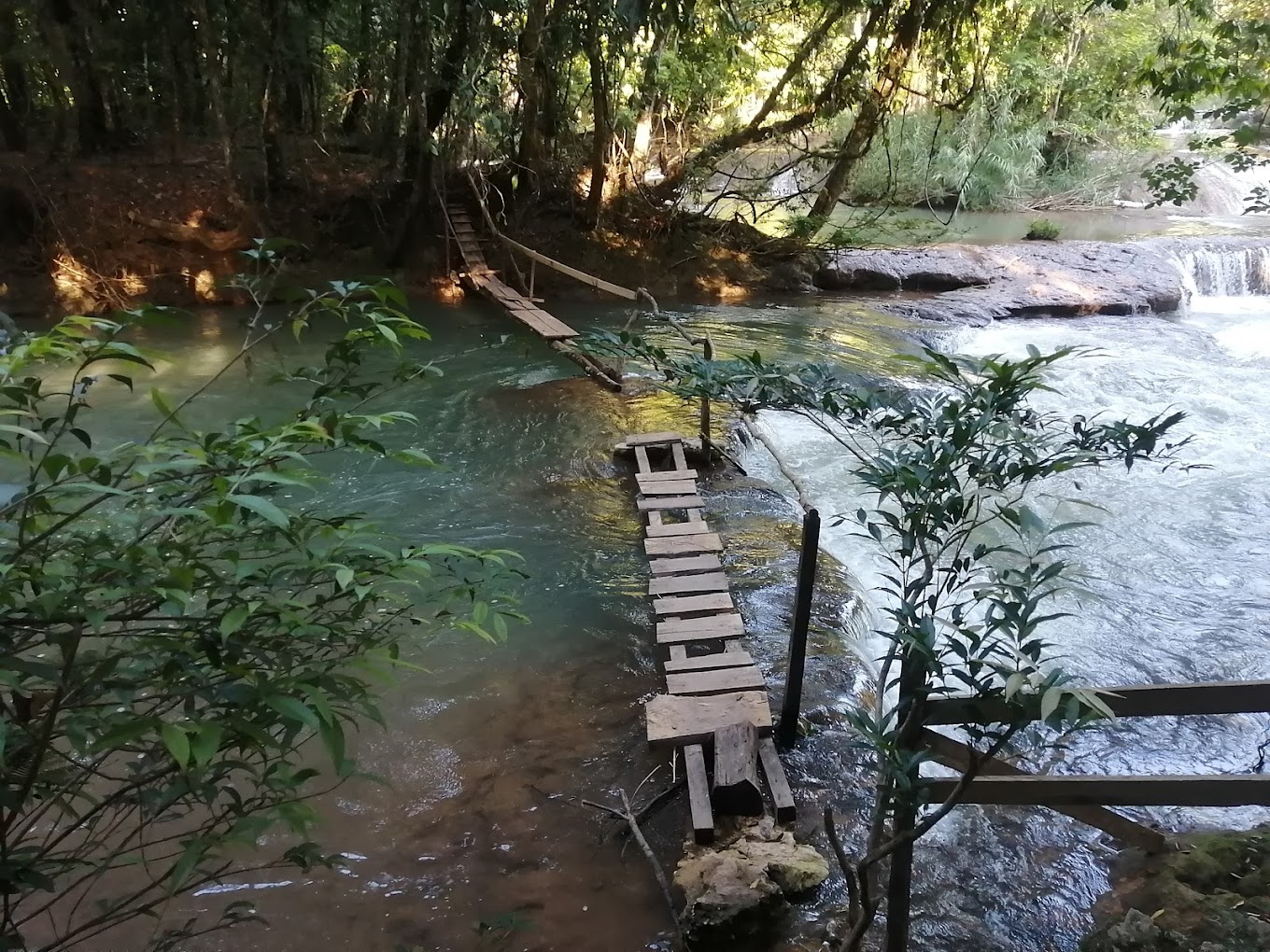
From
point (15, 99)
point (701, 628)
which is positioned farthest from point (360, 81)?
point (701, 628)

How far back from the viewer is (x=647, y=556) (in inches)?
184

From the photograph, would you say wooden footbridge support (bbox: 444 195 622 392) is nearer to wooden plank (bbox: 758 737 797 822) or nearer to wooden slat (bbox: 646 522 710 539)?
wooden slat (bbox: 646 522 710 539)

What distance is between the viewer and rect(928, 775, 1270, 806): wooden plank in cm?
200

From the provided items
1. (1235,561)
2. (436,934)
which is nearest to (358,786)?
(436,934)

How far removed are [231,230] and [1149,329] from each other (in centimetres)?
1144

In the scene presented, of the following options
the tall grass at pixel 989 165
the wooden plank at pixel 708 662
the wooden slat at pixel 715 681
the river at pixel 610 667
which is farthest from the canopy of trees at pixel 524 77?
the wooden slat at pixel 715 681

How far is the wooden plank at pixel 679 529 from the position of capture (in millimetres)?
4742

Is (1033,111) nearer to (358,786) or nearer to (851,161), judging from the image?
(851,161)

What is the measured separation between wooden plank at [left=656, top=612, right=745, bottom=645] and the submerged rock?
1.06 metres

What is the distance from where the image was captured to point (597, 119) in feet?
33.3

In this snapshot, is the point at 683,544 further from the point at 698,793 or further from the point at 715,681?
the point at 698,793

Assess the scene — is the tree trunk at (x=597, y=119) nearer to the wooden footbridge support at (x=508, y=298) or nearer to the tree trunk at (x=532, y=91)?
the tree trunk at (x=532, y=91)

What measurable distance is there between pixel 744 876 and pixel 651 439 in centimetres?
373

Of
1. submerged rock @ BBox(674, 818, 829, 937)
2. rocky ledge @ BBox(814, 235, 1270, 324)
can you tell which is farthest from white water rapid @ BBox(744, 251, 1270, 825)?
submerged rock @ BBox(674, 818, 829, 937)
